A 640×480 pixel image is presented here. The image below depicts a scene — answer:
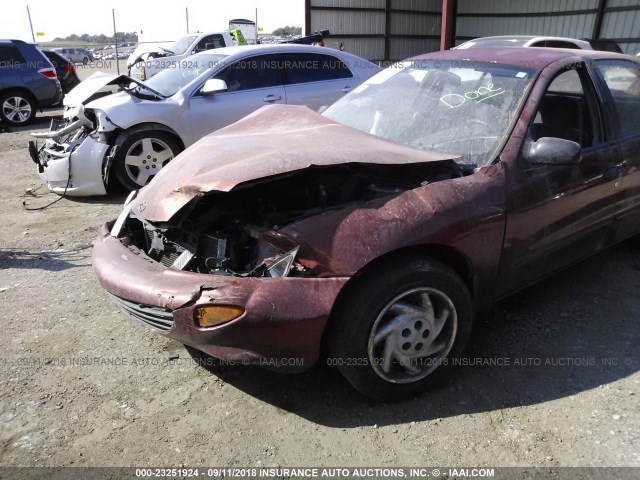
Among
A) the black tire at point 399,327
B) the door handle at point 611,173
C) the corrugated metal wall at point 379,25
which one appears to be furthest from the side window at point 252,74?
the corrugated metal wall at point 379,25

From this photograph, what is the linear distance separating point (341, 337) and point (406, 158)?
3.23 ft

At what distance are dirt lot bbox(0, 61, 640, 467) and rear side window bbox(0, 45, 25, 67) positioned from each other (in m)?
10.2

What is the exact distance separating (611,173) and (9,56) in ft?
42.2

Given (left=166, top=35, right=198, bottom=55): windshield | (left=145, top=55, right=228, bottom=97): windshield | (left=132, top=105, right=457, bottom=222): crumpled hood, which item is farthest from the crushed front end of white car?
(left=166, top=35, right=198, bottom=55): windshield

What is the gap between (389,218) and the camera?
2367 mm

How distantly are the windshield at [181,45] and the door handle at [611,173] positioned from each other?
45.3ft

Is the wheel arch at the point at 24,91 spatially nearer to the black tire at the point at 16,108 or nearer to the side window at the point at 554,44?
the black tire at the point at 16,108

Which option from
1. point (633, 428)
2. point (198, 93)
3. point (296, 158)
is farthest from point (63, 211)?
point (633, 428)

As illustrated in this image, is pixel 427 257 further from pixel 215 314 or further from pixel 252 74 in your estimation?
pixel 252 74

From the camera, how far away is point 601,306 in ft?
11.4

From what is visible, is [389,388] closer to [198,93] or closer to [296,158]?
[296,158]

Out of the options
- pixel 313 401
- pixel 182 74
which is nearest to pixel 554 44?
pixel 182 74

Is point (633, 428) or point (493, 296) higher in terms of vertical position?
point (493, 296)

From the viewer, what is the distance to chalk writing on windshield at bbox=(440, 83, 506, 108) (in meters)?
3.08
